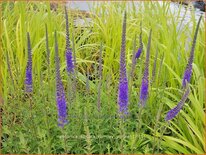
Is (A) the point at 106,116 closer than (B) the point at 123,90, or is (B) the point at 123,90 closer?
(B) the point at 123,90

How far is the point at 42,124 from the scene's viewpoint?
2.62m

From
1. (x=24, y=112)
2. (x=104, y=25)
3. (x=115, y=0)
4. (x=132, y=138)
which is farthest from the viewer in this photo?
(x=115, y=0)

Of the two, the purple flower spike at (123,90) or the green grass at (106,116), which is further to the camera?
the green grass at (106,116)

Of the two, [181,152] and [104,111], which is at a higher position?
[104,111]

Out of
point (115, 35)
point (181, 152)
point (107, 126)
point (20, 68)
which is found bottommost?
point (181, 152)

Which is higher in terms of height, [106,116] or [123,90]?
[123,90]

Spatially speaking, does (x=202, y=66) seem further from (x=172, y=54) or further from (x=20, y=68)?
(x=20, y=68)

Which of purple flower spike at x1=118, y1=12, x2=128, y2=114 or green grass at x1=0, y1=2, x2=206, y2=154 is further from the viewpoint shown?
green grass at x1=0, y1=2, x2=206, y2=154

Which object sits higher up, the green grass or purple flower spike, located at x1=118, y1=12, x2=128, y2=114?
purple flower spike, located at x1=118, y1=12, x2=128, y2=114

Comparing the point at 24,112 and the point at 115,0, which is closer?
the point at 24,112

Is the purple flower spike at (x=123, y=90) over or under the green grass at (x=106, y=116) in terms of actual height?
over

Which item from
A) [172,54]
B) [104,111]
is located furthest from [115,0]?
[104,111]

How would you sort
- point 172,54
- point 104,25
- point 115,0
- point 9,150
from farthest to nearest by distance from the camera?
point 115,0 → point 104,25 → point 172,54 → point 9,150

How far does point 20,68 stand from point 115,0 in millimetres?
2370
